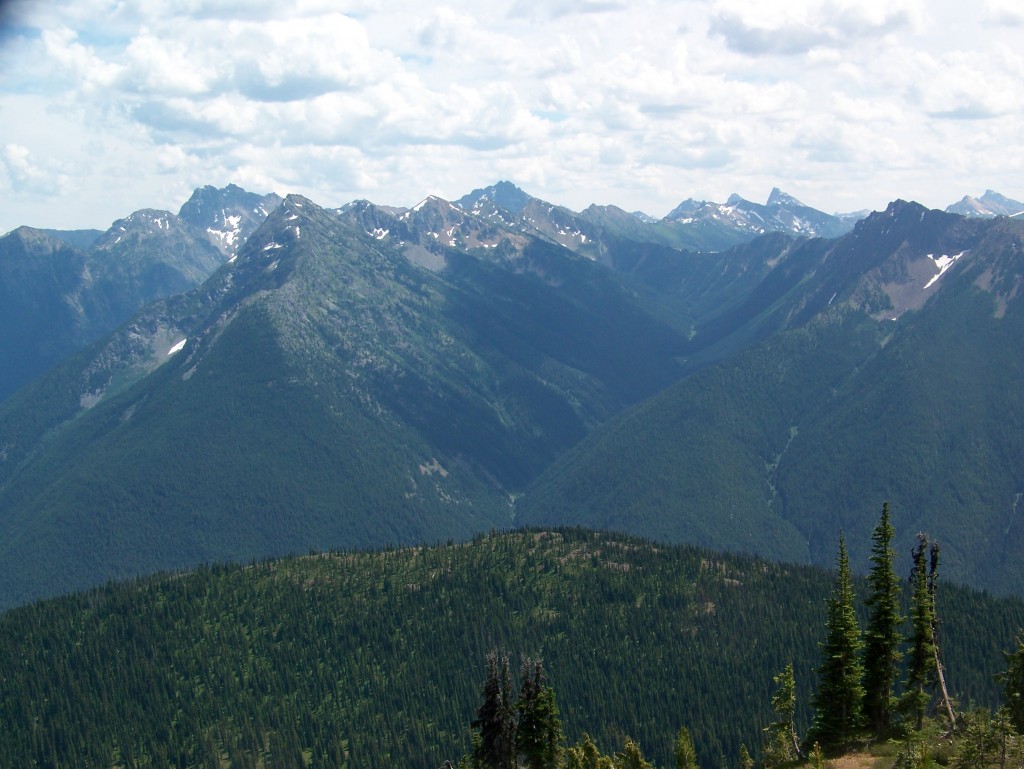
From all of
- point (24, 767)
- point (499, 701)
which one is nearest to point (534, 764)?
point (499, 701)

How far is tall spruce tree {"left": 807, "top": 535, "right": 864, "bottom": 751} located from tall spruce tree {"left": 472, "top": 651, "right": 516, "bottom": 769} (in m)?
25.0

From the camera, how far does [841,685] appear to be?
9175cm

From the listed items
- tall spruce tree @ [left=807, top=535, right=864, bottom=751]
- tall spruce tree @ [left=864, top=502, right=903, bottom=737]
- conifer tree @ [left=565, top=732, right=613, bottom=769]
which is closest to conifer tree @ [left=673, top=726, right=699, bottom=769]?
conifer tree @ [left=565, top=732, right=613, bottom=769]

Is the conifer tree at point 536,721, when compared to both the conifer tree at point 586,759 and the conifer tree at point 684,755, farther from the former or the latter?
the conifer tree at point 684,755

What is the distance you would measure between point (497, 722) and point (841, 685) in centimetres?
2825

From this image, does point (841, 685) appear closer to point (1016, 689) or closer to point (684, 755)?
point (1016, 689)

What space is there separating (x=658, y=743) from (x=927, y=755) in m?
119

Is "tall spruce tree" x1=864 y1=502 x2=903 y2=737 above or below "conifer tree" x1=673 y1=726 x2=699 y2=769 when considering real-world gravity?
above

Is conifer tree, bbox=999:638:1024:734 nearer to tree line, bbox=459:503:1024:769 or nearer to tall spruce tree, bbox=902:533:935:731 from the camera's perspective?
tree line, bbox=459:503:1024:769

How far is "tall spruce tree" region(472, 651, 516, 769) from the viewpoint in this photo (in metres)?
87.6

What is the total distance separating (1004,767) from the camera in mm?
73188

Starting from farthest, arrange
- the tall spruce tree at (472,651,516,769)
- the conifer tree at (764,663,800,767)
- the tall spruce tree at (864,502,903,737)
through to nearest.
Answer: the conifer tree at (764,663,800,767) → the tall spruce tree at (864,502,903,737) → the tall spruce tree at (472,651,516,769)

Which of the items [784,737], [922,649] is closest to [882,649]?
[922,649]

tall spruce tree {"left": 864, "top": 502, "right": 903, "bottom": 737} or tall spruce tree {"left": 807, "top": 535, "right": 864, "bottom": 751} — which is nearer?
tall spruce tree {"left": 807, "top": 535, "right": 864, "bottom": 751}
